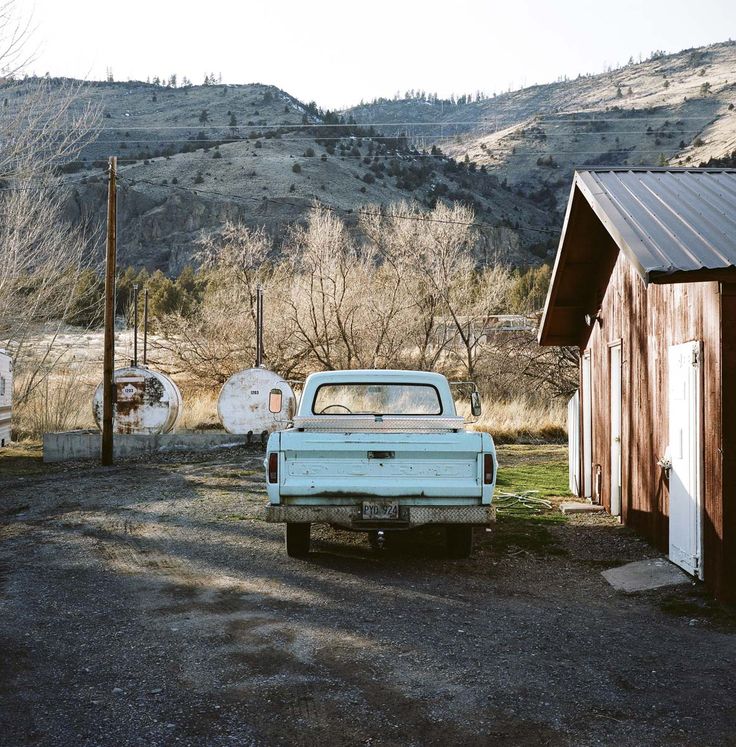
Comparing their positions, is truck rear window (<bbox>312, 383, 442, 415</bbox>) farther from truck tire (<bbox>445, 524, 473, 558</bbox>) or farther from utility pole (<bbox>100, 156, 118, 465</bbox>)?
truck tire (<bbox>445, 524, 473, 558</bbox>)

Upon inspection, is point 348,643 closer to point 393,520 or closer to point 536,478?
point 393,520

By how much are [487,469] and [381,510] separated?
1.05 m

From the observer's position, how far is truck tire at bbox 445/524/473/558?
837 cm

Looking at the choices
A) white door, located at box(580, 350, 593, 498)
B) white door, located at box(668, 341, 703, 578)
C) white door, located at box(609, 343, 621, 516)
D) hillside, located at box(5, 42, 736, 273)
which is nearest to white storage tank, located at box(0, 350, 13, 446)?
white door, located at box(580, 350, 593, 498)

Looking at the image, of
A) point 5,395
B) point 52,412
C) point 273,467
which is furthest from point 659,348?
point 52,412

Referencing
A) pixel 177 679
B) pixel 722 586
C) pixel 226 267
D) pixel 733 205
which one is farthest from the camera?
pixel 226 267

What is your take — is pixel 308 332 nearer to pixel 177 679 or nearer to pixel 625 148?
pixel 177 679

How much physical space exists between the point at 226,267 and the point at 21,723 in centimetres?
2959

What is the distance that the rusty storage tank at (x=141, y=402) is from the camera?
20.0 m

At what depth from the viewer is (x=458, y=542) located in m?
8.43

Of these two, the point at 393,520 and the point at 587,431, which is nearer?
the point at 393,520

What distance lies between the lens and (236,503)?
11961 millimetres

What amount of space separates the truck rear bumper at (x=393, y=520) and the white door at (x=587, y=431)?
5.02m

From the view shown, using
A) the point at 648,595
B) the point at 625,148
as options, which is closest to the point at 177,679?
the point at 648,595
